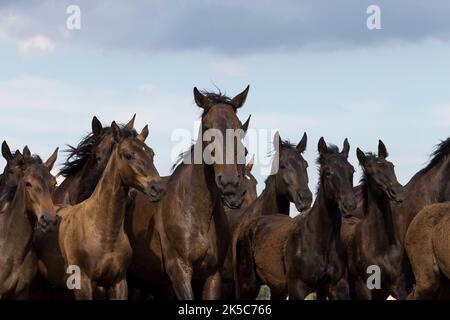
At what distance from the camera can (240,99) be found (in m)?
11.8

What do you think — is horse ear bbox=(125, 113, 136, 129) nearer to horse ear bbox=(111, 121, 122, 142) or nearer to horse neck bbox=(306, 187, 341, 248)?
horse ear bbox=(111, 121, 122, 142)

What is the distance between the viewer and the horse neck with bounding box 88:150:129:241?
11.4 metres

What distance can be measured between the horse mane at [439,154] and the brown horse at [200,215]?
10.4 feet

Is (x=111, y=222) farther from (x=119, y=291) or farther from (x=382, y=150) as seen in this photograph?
(x=382, y=150)

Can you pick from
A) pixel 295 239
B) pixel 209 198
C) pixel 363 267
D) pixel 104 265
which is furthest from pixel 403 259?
pixel 104 265

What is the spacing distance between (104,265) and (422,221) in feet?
11.7

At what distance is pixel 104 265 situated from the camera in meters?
11.2

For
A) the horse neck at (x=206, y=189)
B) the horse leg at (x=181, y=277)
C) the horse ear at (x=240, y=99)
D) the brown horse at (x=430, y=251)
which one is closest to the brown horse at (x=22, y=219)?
the horse leg at (x=181, y=277)

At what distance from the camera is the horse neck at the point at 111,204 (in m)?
11.4

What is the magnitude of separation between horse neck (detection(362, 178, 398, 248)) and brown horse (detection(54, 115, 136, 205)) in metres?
3.24

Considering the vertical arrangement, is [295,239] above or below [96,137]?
below

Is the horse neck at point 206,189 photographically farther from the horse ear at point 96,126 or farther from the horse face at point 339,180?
the horse ear at point 96,126

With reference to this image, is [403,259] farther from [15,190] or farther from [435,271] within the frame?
[15,190]

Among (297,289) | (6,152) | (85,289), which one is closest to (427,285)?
(297,289)
